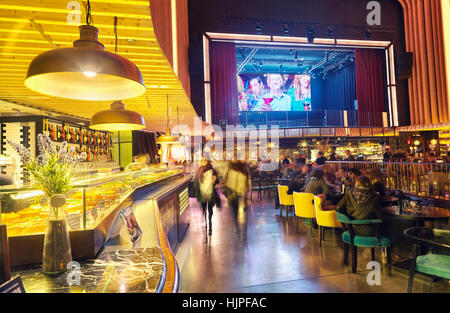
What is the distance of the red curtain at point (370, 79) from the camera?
15.2 metres


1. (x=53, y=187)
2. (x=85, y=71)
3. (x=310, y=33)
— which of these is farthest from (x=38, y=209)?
(x=310, y=33)

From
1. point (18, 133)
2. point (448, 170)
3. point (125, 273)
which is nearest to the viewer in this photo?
point (125, 273)

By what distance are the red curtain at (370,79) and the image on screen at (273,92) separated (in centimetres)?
350

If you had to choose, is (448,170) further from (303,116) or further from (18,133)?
(303,116)

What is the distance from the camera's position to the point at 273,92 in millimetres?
17328

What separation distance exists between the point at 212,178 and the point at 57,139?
4.29 metres

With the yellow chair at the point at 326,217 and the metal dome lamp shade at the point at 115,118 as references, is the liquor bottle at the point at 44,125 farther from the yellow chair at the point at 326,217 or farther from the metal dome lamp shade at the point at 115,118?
the yellow chair at the point at 326,217

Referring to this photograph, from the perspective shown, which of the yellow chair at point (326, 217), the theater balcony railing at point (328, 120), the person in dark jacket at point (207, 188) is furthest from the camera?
the theater balcony railing at point (328, 120)

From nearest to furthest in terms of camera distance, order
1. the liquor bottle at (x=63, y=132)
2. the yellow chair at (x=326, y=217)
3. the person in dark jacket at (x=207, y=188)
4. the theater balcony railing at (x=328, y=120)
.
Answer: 1. the yellow chair at (x=326, y=217)
2. the person in dark jacket at (x=207, y=188)
3. the liquor bottle at (x=63, y=132)
4. the theater balcony railing at (x=328, y=120)

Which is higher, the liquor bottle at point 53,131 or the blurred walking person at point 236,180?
the liquor bottle at point 53,131

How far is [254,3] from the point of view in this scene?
12852mm

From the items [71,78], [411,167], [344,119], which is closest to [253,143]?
[344,119]

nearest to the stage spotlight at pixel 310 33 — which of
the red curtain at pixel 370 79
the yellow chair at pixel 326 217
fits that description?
the red curtain at pixel 370 79

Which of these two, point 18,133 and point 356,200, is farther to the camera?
point 18,133
